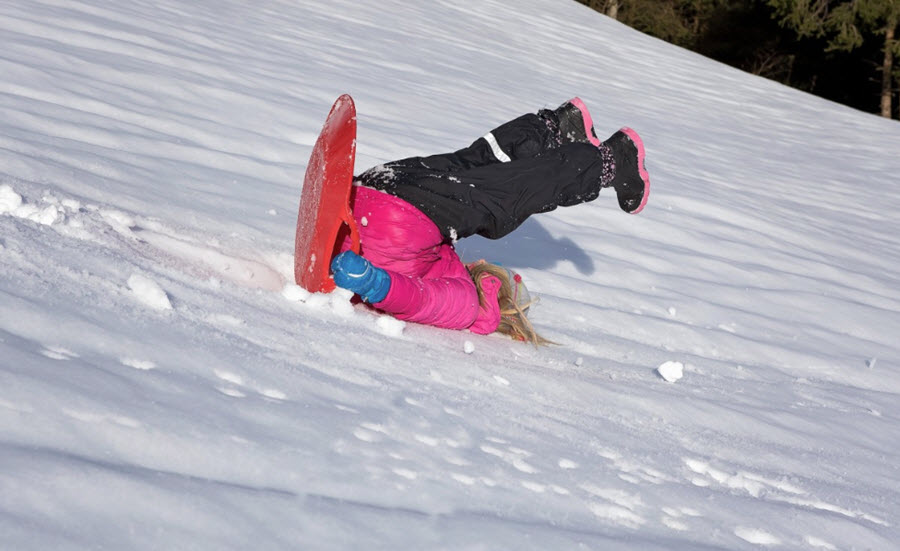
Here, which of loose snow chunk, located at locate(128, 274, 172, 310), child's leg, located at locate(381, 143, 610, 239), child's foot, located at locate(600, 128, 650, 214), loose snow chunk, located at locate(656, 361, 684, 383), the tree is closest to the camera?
loose snow chunk, located at locate(128, 274, 172, 310)

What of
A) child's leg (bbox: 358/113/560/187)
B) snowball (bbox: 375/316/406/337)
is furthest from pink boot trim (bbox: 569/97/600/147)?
snowball (bbox: 375/316/406/337)

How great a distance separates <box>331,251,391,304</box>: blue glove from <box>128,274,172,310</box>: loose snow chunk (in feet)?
1.45

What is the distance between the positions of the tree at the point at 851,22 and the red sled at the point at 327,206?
1747 centimetres

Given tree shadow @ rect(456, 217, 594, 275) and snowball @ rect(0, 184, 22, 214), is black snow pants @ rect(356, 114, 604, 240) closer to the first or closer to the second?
tree shadow @ rect(456, 217, 594, 275)

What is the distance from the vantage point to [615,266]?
3.87m

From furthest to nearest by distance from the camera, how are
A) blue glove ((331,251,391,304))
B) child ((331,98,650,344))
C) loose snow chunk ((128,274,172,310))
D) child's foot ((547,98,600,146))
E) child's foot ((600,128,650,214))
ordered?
child's foot ((547,98,600,146)) → child's foot ((600,128,650,214)) → child ((331,98,650,344)) → blue glove ((331,251,391,304)) → loose snow chunk ((128,274,172,310))

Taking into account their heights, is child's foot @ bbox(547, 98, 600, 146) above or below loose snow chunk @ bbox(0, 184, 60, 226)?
above

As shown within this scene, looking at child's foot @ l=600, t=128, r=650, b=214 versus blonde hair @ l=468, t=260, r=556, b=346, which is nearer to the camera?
blonde hair @ l=468, t=260, r=556, b=346

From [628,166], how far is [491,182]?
53 cm

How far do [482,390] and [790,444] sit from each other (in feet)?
2.84

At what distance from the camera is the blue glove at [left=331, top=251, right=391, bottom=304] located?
2254 millimetres

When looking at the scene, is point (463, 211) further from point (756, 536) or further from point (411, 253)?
point (756, 536)

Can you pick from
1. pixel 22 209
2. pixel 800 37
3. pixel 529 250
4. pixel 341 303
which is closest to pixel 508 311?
pixel 341 303

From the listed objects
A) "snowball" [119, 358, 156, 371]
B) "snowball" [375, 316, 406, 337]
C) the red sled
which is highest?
the red sled
